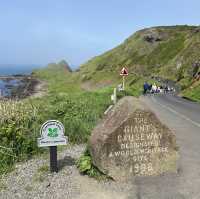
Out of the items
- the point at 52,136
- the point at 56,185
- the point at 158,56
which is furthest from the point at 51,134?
the point at 158,56

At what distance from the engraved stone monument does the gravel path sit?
0.49 meters

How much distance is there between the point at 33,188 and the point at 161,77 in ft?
226

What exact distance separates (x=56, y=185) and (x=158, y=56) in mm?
88805

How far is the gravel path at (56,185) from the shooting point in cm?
842

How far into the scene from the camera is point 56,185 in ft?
29.3

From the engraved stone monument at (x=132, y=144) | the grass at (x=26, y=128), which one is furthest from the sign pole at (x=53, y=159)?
the grass at (x=26, y=128)

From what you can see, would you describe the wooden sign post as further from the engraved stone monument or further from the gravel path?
the engraved stone monument

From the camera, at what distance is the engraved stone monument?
9251mm

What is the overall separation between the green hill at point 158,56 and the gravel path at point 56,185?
50989 millimetres

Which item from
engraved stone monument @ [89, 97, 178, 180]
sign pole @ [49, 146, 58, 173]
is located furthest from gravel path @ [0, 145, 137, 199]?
engraved stone monument @ [89, 97, 178, 180]

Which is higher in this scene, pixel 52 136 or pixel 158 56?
pixel 158 56

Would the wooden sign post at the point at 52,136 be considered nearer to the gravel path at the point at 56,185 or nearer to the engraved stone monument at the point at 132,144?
the gravel path at the point at 56,185

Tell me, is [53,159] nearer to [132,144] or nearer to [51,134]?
[51,134]

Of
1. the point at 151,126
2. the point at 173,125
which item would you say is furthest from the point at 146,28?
the point at 151,126
